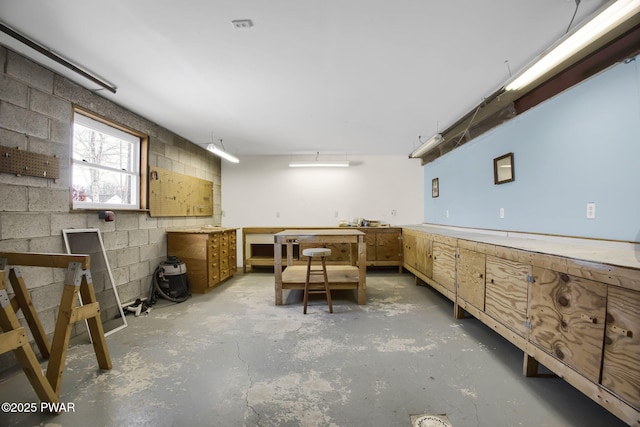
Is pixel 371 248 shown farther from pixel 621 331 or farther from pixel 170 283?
pixel 621 331

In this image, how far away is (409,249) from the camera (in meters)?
4.70

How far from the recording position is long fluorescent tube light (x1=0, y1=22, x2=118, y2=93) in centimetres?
190

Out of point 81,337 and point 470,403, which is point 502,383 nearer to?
point 470,403

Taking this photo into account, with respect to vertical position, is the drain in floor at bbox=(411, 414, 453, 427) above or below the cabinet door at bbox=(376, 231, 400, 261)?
below

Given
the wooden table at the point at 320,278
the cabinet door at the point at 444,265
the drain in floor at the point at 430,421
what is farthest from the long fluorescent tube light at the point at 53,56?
the cabinet door at the point at 444,265

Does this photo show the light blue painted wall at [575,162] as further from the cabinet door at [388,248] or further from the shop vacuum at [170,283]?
the shop vacuum at [170,283]

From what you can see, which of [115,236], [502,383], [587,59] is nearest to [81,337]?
[115,236]

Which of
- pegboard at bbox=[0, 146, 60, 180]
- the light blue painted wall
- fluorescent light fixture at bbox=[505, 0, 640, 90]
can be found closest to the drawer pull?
the light blue painted wall

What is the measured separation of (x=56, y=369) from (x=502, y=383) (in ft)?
9.83

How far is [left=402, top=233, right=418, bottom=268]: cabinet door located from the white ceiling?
2085 millimetres

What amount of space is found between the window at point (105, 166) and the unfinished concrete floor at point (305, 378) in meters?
1.53

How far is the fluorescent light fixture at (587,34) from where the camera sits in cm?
134

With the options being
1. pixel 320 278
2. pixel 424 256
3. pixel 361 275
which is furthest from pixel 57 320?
pixel 424 256

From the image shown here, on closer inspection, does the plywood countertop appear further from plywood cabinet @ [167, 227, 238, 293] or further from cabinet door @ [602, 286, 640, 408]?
plywood cabinet @ [167, 227, 238, 293]
